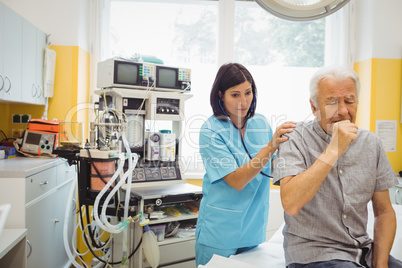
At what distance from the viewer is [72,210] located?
2.79m

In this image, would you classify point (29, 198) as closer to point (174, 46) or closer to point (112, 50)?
point (112, 50)

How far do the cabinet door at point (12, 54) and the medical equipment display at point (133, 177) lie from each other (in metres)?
0.54

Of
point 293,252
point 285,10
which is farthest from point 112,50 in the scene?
point 293,252

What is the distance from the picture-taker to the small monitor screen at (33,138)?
255 centimetres

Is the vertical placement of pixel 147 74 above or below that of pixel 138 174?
above

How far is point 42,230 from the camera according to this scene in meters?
2.19

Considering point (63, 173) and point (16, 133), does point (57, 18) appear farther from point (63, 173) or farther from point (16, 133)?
point (63, 173)

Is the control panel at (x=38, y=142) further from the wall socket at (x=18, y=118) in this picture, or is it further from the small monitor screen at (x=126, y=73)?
the small monitor screen at (x=126, y=73)

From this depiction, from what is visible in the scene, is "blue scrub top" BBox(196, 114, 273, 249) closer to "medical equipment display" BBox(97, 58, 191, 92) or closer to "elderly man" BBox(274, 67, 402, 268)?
"elderly man" BBox(274, 67, 402, 268)

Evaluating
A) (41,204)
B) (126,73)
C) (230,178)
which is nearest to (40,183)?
(41,204)

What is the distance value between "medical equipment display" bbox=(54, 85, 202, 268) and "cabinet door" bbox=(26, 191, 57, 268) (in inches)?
10.2

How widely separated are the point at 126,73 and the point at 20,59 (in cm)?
85

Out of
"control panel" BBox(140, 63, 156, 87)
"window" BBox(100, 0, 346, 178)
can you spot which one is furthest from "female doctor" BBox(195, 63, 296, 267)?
"window" BBox(100, 0, 346, 178)

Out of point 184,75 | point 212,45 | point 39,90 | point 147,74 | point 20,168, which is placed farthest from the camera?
point 212,45
